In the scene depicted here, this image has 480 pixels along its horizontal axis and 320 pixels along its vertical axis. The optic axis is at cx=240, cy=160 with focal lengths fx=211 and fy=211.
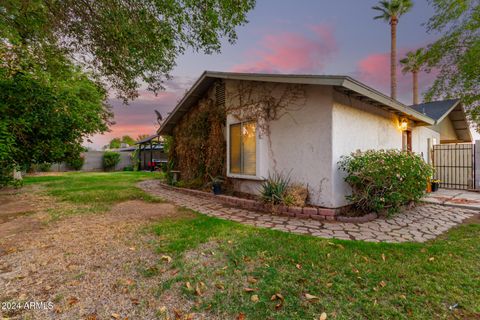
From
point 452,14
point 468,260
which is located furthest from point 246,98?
point 452,14

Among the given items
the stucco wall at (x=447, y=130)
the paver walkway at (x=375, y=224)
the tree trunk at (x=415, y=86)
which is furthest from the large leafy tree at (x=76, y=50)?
the tree trunk at (x=415, y=86)

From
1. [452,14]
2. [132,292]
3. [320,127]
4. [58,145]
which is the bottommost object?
[132,292]

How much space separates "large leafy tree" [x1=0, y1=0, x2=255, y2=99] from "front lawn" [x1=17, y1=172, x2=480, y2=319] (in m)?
4.75

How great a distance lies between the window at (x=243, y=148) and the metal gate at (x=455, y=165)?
29.5ft

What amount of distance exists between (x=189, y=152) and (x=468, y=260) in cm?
846

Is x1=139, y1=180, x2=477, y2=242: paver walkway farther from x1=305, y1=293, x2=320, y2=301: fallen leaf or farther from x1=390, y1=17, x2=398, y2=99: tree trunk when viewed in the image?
x1=390, y1=17, x2=398, y2=99: tree trunk

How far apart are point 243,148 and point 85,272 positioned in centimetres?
497

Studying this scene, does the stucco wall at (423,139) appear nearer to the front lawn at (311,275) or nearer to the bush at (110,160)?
the front lawn at (311,275)

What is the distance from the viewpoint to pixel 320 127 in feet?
17.0

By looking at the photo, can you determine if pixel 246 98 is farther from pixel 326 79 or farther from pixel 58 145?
pixel 58 145

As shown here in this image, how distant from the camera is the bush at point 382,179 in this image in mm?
4637

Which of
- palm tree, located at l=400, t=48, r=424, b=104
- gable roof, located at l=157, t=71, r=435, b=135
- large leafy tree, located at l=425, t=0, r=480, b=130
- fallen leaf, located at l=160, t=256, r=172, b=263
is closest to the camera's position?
fallen leaf, located at l=160, t=256, r=172, b=263

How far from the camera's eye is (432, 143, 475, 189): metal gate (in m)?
8.84

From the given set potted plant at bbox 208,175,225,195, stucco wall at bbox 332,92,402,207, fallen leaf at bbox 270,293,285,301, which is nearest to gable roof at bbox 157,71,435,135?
stucco wall at bbox 332,92,402,207
